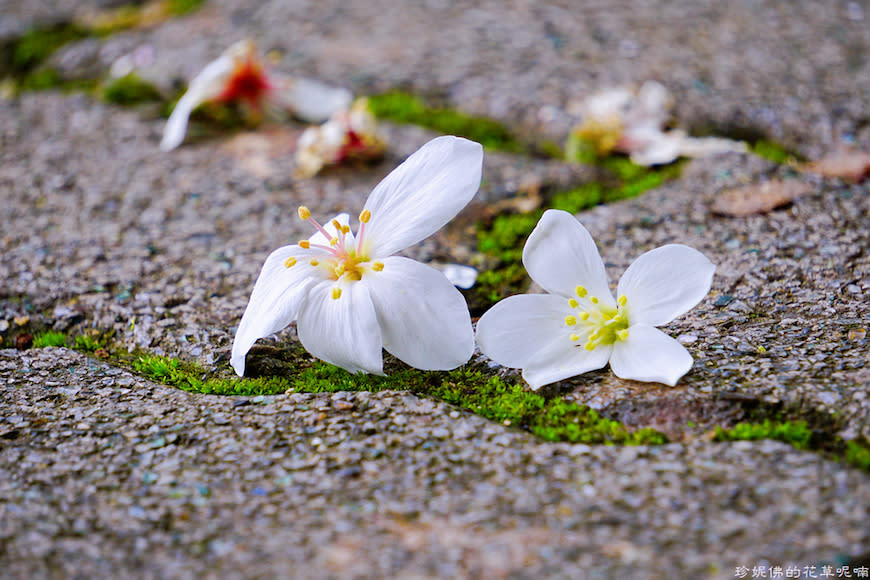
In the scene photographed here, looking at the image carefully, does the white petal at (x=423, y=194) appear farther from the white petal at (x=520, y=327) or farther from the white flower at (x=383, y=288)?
the white petal at (x=520, y=327)

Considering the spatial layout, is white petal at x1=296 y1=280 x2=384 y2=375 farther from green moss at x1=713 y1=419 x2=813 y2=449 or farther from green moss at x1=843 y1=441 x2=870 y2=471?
green moss at x1=843 y1=441 x2=870 y2=471

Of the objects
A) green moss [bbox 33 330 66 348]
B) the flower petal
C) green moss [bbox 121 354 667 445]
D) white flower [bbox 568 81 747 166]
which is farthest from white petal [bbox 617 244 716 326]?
the flower petal

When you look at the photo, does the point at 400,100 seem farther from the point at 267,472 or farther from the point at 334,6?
the point at 267,472

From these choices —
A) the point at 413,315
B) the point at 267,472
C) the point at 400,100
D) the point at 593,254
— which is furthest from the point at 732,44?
the point at 267,472

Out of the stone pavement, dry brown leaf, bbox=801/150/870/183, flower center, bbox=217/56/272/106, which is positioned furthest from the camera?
flower center, bbox=217/56/272/106

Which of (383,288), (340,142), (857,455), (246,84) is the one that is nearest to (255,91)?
(246,84)

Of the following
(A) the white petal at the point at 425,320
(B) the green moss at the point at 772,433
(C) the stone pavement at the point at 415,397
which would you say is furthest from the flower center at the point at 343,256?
(B) the green moss at the point at 772,433
